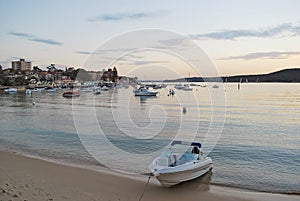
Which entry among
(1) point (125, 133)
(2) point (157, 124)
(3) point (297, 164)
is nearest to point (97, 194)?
(3) point (297, 164)

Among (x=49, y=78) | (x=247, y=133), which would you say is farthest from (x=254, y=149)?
(x=49, y=78)

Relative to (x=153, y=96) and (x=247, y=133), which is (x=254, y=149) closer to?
(x=247, y=133)

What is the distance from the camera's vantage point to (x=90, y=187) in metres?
10.2

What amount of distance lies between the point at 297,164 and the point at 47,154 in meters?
13.6

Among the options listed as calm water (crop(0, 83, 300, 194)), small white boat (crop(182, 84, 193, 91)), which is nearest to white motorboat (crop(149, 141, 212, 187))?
calm water (crop(0, 83, 300, 194))

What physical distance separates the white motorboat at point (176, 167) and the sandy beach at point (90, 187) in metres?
0.36

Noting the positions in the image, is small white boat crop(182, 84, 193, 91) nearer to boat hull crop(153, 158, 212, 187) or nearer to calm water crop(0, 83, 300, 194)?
calm water crop(0, 83, 300, 194)

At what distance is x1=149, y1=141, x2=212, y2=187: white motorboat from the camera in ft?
31.9

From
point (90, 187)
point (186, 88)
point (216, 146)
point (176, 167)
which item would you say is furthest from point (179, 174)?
point (186, 88)

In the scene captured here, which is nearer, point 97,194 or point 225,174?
point 97,194

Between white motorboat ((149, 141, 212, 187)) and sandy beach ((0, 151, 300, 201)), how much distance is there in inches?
14.3

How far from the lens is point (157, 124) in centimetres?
2798

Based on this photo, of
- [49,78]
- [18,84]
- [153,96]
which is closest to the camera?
[153,96]

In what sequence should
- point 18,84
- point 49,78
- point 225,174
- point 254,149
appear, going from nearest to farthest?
1. point 225,174
2. point 254,149
3. point 18,84
4. point 49,78
